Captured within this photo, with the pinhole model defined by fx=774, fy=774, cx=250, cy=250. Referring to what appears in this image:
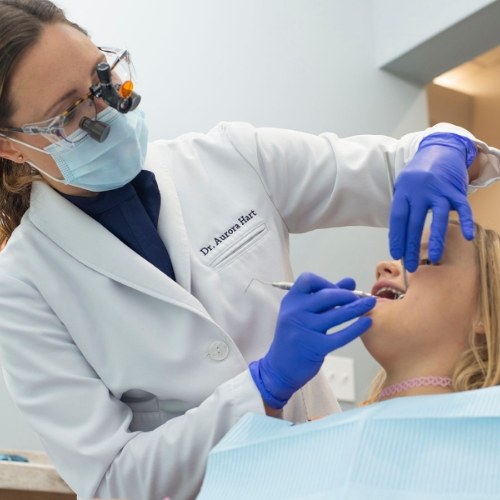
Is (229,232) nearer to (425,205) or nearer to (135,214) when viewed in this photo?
(135,214)

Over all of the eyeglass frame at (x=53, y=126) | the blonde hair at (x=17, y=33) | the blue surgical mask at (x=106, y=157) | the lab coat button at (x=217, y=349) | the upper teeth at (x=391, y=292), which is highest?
the blonde hair at (x=17, y=33)

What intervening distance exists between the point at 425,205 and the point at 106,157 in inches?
24.3

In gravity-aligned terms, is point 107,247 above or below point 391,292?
above

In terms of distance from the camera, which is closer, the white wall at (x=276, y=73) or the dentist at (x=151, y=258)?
the dentist at (x=151, y=258)

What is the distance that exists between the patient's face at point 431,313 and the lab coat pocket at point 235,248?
1.00 ft

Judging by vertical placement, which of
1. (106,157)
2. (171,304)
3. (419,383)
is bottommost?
(419,383)

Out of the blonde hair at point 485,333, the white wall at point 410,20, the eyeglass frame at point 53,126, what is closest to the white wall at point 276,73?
the white wall at point 410,20

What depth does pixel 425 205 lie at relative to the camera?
1.32 m

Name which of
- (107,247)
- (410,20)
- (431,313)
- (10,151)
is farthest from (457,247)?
(410,20)

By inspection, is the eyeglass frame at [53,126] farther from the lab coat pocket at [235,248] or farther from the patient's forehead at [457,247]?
the patient's forehead at [457,247]

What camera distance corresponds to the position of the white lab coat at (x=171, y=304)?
1.36 metres

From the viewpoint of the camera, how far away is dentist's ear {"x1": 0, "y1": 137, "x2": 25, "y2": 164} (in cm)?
154

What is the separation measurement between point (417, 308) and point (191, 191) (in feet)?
1.78

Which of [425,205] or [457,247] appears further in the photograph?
[457,247]
